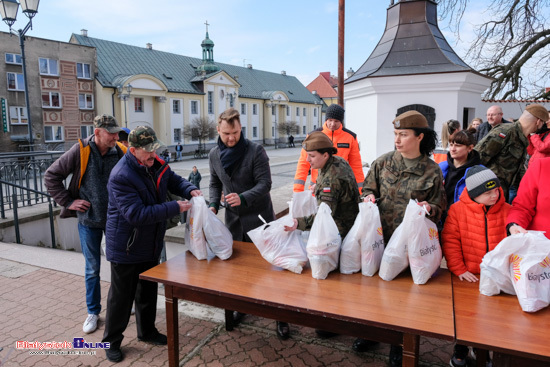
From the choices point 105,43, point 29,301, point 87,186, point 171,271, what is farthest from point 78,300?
point 105,43

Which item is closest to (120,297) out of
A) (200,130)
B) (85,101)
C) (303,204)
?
(303,204)

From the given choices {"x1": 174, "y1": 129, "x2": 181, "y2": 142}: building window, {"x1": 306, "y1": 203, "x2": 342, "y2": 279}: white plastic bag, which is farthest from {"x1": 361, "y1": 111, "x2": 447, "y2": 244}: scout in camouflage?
{"x1": 174, "y1": 129, "x2": 181, "y2": 142}: building window

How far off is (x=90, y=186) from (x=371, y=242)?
265 centimetres

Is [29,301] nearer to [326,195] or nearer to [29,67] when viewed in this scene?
[326,195]

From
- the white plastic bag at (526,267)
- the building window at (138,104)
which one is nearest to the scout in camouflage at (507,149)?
the white plastic bag at (526,267)

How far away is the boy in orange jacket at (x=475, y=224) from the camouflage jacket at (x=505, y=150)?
1702 mm

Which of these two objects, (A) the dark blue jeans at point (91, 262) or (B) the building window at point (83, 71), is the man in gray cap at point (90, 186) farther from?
(B) the building window at point (83, 71)

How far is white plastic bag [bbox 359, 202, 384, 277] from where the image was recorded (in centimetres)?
244

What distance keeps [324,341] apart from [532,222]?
1.91 meters

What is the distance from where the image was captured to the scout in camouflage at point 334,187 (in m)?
2.78

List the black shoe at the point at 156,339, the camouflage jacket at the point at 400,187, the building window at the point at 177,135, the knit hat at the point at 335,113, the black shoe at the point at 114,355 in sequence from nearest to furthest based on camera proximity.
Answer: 1. the camouflage jacket at the point at 400,187
2. the black shoe at the point at 114,355
3. the black shoe at the point at 156,339
4. the knit hat at the point at 335,113
5. the building window at the point at 177,135

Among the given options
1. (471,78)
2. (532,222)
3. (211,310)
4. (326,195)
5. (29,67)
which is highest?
(29,67)

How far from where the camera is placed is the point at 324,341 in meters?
3.36

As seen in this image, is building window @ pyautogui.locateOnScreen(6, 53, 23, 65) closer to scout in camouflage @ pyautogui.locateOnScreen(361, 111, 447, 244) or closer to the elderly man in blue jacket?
the elderly man in blue jacket
